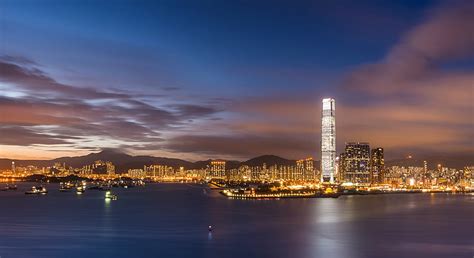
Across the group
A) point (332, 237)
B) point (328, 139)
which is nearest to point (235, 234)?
point (332, 237)

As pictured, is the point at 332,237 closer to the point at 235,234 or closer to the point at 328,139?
the point at 235,234

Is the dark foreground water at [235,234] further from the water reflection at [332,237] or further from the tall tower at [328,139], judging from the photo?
the tall tower at [328,139]

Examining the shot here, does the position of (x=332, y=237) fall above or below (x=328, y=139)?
below

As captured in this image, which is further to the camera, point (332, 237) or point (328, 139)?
point (328, 139)

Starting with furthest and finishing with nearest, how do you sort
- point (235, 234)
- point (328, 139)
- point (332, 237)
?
point (328, 139) < point (235, 234) < point (332, 237)

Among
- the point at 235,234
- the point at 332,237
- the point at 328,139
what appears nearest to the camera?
the point at 332,237

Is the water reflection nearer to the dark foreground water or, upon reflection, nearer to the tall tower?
the dark foreground water

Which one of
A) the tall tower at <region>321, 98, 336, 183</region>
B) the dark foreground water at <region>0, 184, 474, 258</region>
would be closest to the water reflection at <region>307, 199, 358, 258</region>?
the dark foreground water at <region>0, 184, 474, 258</region>

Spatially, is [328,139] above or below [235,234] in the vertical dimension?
above

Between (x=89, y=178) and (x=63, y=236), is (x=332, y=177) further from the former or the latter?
(x=89, y=178)

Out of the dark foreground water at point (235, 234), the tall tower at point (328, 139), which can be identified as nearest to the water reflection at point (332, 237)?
the dark foreground water at point (235, 234)
